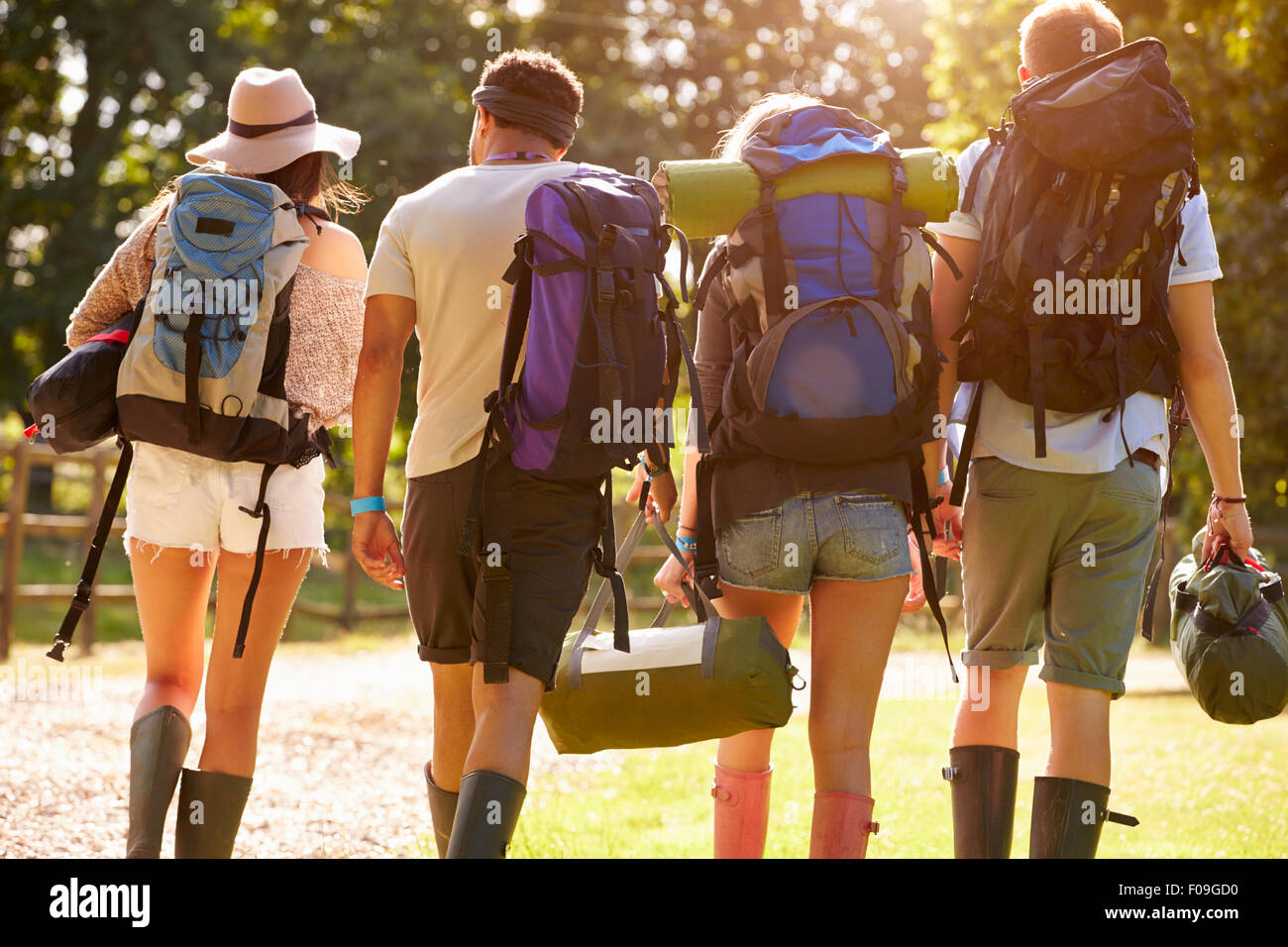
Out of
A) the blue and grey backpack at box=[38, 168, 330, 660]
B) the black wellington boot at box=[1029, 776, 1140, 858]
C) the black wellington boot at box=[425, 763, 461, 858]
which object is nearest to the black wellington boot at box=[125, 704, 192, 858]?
the blue and grey backpack at box=[38, 168, 330, 660]

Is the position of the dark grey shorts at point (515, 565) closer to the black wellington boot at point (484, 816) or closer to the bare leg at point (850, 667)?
the black wellington boot at point (484, 816)

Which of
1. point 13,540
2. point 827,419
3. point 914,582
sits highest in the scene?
point 827,419

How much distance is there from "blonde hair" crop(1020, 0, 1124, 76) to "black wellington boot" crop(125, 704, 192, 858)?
2581 millimetres

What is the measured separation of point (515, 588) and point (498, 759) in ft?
1.14

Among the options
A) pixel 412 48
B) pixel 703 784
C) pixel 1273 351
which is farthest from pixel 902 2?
pixel 703 784

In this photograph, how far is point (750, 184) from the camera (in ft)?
10.2

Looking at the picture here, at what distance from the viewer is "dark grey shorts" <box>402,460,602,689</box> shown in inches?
115

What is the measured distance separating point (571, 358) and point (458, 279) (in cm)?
41

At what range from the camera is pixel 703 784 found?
6305 mm

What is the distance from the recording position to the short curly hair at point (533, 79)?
3.20 meters

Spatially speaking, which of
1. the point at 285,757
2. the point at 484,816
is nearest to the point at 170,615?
the point at 484,816

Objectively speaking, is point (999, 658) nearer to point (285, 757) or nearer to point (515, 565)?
point (515, 565)
